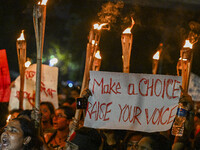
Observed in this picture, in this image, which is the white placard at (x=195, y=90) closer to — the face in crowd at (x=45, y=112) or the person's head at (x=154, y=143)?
the face in crowd at (x=45, y=112)

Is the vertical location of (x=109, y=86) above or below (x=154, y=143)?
above

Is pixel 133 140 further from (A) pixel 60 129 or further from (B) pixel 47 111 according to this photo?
(B) pixel 47 111

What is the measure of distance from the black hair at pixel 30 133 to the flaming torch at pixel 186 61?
1.95 meters

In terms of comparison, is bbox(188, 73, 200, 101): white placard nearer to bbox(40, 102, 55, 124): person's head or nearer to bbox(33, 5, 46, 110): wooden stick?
bbox(40, 102, 55, 124): person's head

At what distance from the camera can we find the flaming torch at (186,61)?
13.4ft

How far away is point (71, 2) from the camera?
25.3 metres

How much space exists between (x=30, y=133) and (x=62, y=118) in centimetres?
171

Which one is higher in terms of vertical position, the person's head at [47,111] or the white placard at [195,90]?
the white placard at [195,90]

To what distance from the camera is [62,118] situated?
5000mm

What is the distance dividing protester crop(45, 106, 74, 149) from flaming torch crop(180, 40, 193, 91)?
1.86m

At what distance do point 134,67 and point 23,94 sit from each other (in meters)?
9.28

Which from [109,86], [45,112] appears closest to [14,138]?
[109,86]

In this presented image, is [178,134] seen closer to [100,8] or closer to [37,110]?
[37,110]

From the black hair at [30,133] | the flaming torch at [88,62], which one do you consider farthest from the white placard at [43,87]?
the black hair at [30,133]
